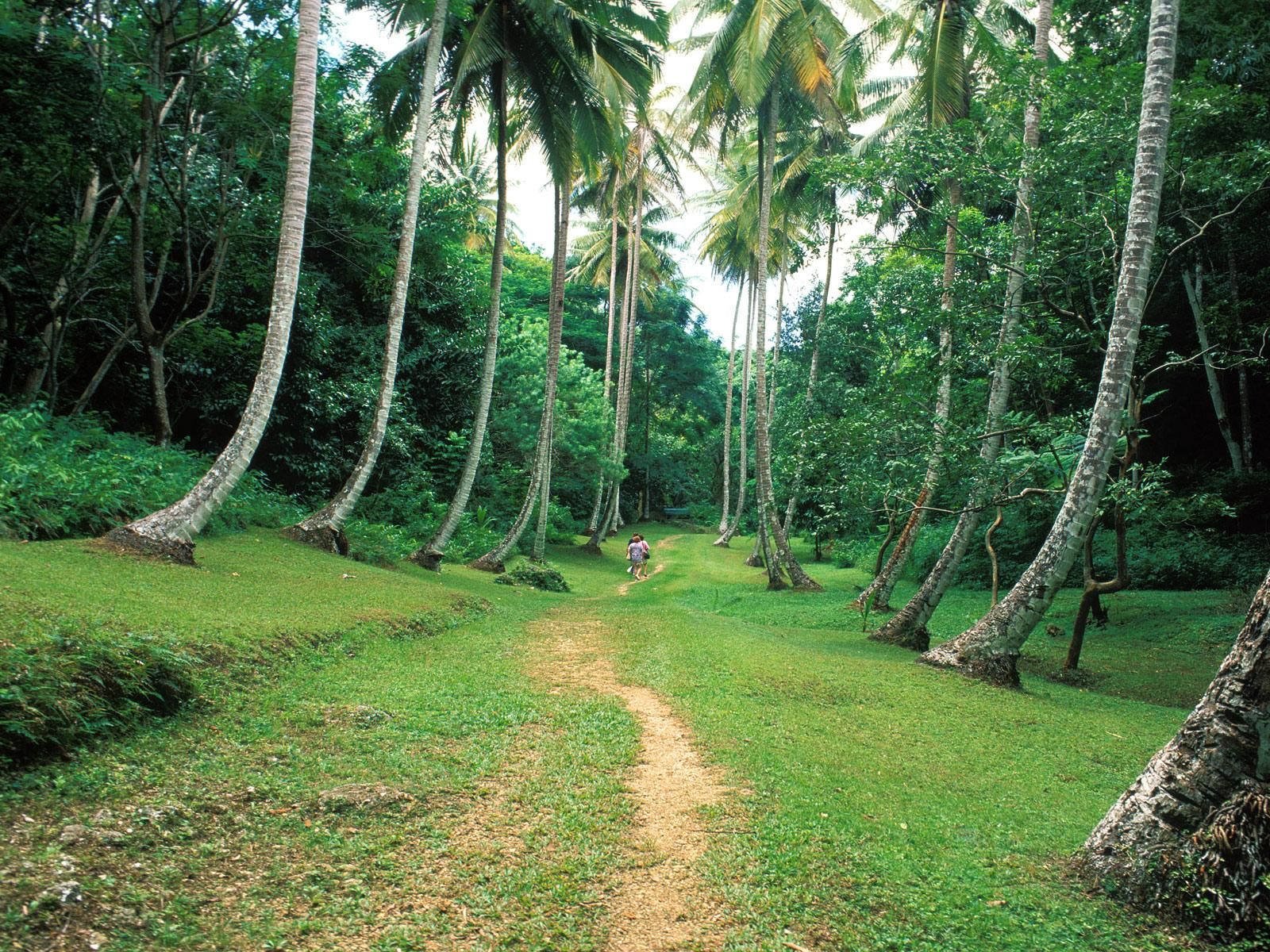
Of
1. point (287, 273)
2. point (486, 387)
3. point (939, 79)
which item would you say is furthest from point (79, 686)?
point (939, 79)

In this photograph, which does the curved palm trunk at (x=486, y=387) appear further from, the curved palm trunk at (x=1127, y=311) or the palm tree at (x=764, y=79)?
the curved palm trunk at (x=1127, y=311)

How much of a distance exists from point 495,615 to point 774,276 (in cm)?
2623

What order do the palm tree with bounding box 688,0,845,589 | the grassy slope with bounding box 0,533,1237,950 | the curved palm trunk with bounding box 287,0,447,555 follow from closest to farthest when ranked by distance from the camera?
the grassy slope with bounding box 0,533,1237,950 < the curved palm trunk with bounding box 287,0,447,555 < the palm tree with bounding box 688,0,845,589

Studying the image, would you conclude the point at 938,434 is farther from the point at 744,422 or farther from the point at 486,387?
the point at 744,422

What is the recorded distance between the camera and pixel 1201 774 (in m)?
3.75

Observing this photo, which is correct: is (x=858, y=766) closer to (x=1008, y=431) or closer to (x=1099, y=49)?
(x=1008, y=431)

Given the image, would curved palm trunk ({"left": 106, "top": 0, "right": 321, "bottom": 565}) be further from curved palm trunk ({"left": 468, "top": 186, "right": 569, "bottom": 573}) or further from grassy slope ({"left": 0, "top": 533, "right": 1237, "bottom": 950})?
curved palm trunk ({"left": 468, "top": 186, "right": 569, "bottom": 573})

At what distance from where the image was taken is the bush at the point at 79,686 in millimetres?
3570

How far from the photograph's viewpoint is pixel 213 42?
1221 cm

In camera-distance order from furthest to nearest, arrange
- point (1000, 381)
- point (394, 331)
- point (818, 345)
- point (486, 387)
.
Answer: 1. point (818, 345)
2. point (486, 387)
3. point (394, 331)
4. point (1000, 381)

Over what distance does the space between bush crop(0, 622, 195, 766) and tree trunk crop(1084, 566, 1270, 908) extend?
17.3 feet

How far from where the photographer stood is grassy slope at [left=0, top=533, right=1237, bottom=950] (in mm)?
3043

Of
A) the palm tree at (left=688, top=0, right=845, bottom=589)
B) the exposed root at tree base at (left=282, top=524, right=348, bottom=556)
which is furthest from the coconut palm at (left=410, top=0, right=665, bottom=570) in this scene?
the exposed root at tree base at (left=282, top=524, right=348, bottom=556)

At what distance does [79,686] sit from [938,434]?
32.9ft
